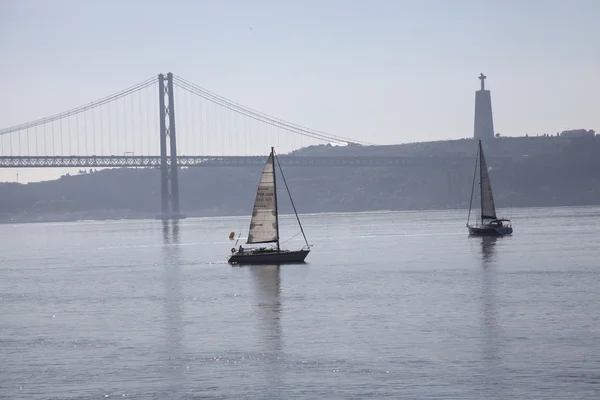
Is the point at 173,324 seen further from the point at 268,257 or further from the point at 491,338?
the point at 268,257

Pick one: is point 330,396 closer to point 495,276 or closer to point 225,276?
point 495,276

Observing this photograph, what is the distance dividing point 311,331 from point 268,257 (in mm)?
30192

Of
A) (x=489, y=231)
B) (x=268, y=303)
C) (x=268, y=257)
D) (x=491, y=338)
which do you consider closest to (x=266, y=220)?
(x=268, y=257)

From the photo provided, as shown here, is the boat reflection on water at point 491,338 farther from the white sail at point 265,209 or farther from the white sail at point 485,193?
the white sail at point 485,193

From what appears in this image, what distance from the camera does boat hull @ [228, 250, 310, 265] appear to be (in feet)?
215

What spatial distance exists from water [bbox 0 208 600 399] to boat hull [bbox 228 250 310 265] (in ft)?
Answer: 2.44

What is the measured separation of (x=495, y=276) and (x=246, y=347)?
25340 millimetres

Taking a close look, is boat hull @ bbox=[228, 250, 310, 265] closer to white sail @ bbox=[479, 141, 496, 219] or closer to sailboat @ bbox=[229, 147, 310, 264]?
sailboat @ bbox=[229, 147, 310, 264]

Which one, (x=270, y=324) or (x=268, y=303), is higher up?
(x=268, y=303)

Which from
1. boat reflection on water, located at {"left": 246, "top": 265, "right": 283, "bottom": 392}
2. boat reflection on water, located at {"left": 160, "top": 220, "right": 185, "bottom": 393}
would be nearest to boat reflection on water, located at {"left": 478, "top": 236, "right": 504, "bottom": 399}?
boat reflection on water, located at {"left": 246, "top": 265, "right": 283, "bottom": 392}

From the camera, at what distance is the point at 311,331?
35344 mm

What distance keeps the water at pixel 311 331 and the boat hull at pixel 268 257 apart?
2.44 feet

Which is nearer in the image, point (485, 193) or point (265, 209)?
point (265, 209)

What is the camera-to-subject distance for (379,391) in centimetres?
2573
